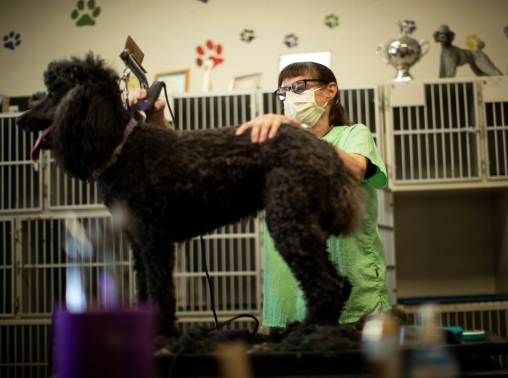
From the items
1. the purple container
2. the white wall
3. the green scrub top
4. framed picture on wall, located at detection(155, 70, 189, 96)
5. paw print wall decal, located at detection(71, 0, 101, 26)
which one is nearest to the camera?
the purple container

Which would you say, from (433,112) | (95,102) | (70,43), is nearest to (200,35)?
(70,43)

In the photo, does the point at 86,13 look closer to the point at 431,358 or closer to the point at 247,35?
the point at 247,35

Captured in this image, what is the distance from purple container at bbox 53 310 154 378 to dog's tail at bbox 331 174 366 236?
358mm

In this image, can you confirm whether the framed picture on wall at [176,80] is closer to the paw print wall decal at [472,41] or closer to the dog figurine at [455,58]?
the dog figurine at [455,58]

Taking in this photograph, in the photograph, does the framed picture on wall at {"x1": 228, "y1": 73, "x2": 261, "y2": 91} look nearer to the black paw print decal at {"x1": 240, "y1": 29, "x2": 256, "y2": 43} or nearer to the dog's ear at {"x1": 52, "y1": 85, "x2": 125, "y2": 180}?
the black paw print decal at {"x1": 240, "y1": 29, "x2": 256, "y2": 43}

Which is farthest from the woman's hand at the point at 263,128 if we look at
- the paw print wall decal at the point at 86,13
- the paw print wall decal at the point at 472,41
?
the paw print wall decal at the point at 86,13

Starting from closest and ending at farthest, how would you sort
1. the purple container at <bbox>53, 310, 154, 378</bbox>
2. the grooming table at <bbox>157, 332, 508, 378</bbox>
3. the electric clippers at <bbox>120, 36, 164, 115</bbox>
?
1. the purple container at <bbox>53, 310, 154, 378</bbox>
2. the grooming table at <bbox>157, 332, 508, 378</bbox>
3. the electric clippers at <bbox>120, 36, 164, 115</bbox>

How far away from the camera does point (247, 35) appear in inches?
117

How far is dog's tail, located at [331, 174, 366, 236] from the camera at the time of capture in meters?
0.81

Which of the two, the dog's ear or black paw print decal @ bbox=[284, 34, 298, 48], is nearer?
the dog's ear

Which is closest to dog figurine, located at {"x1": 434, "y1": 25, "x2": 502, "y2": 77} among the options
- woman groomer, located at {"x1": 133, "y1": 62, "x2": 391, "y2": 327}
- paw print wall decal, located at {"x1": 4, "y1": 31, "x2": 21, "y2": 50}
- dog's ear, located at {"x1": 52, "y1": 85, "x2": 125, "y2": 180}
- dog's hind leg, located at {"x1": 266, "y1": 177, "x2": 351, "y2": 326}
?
woman groomer, located at {"x1": 133, "y1": 62, "x2": 391, "y2": 327}

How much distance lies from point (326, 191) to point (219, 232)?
1727 mm

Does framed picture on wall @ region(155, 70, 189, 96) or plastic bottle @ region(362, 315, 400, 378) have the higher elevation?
framed picture on wall @ region(155, 70, 189, 96)

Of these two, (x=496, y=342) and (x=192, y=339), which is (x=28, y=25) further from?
(x=496, y=342)
